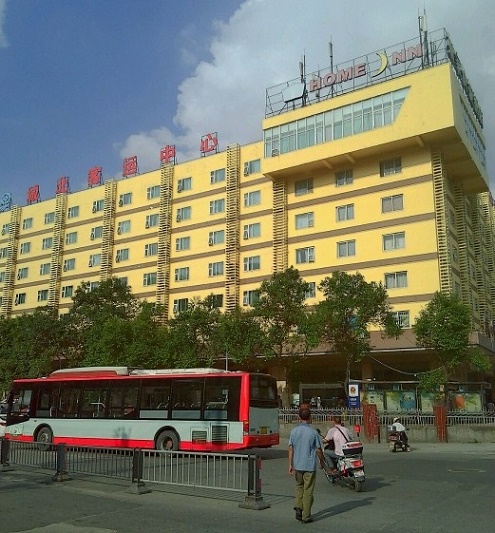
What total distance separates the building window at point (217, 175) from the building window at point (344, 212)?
36.7ft

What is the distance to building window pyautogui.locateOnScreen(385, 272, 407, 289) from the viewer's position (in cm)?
3675

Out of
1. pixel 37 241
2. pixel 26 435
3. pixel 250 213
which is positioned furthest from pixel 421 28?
pixel 37 241

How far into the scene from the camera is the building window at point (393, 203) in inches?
1485

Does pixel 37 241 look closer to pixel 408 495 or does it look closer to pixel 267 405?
pixel 267 405

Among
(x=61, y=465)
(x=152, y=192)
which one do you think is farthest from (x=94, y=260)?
(x=61, y=465)

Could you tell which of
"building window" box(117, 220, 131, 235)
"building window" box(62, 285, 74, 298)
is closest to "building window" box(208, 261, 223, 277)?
"building window" box(117, 220, 131, 235)

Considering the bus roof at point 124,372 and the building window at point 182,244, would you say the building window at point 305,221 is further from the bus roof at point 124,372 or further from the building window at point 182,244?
the bus roof at point 124,372

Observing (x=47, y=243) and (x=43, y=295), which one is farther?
(x=47, y=243)

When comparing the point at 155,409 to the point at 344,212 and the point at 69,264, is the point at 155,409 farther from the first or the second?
the point at 69,264

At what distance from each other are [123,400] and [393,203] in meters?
24.9

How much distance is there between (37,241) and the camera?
58.8 m

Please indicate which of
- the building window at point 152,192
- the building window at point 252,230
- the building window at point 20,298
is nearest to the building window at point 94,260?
the building window at point 152,192

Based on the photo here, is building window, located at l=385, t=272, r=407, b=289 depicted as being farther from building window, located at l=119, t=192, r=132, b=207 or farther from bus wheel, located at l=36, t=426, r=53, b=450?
building window, located at l=119, t=192, r=132, b=207

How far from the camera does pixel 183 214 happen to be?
159 ft
